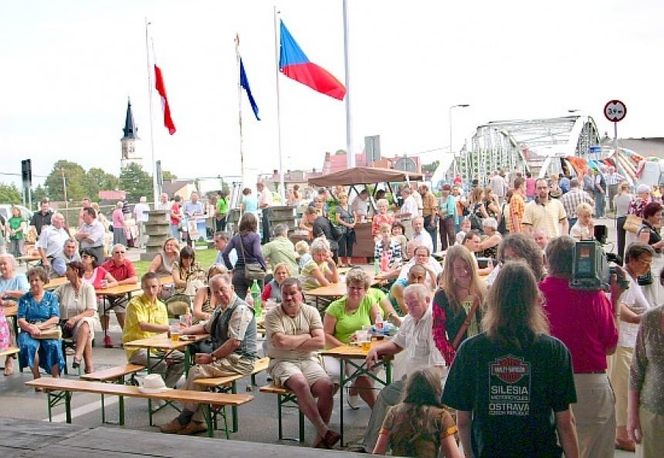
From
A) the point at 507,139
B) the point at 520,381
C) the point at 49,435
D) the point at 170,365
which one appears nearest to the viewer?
the point at 49,435

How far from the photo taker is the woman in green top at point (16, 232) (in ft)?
79.3

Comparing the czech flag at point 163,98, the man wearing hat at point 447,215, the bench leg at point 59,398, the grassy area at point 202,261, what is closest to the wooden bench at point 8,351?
the bench leg at point 59,398

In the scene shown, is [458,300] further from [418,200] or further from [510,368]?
[418,200]

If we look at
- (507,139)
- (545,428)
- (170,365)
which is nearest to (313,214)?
(170,365)

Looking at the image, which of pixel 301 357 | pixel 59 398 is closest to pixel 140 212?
pixel 59 398

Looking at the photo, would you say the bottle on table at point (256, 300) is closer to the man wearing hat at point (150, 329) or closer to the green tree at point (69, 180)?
the man wearing hat at point (150, 329)

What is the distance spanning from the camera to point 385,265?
1287 centimetres

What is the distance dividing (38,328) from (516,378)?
21.9ft

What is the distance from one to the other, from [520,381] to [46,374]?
7.41 metres

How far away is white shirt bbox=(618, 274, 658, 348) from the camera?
6234 mm

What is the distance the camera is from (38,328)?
9.22m

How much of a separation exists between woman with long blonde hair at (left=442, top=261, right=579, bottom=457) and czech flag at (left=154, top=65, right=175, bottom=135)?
69.8 ft

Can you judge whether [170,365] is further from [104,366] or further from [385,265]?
[385,265]

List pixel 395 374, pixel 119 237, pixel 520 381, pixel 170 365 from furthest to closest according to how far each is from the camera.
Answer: pixel 119 237 → pixel 170 365 → pixel 395 374 → pixel 520 381
